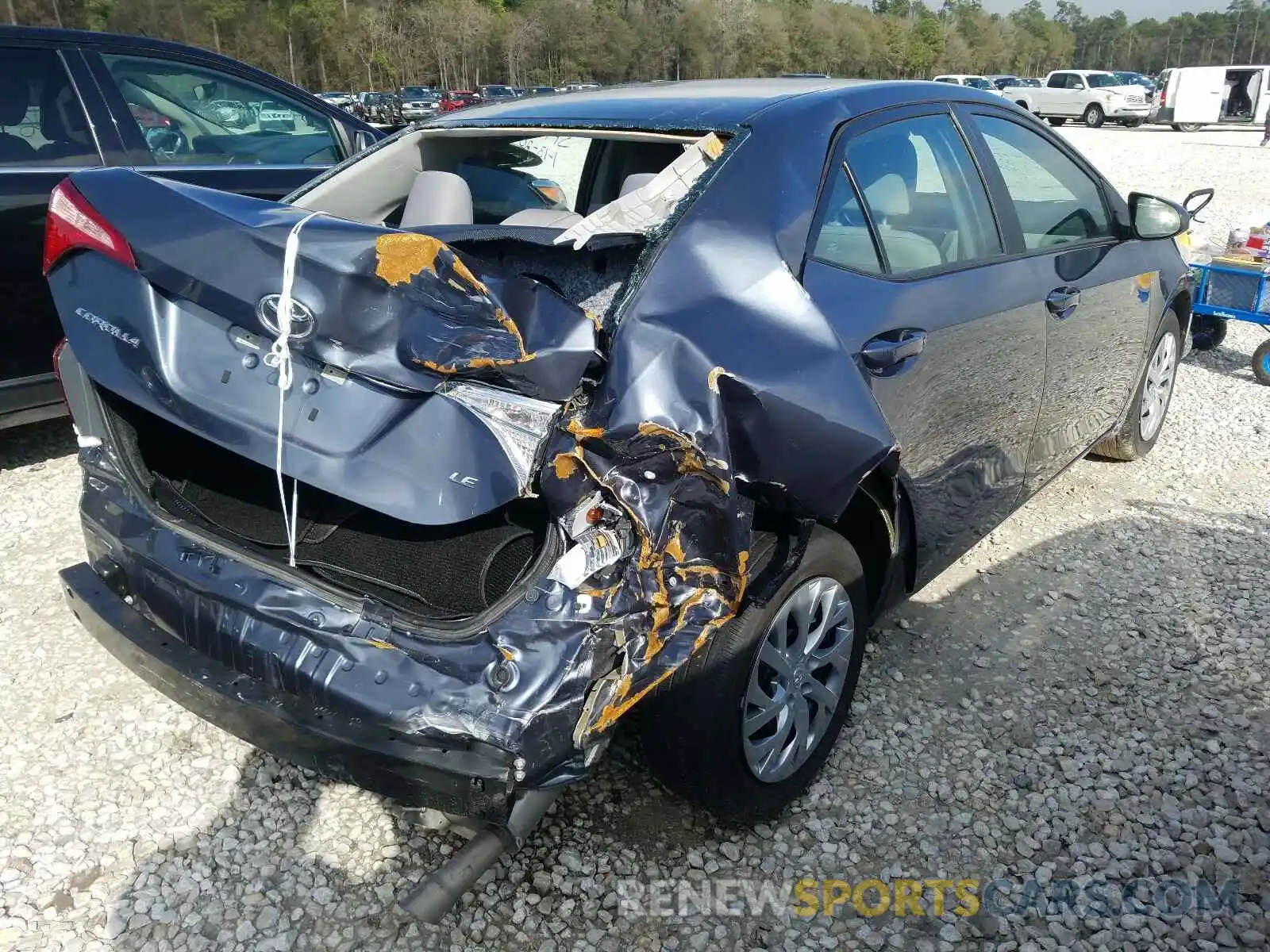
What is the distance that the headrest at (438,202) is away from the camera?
300cm

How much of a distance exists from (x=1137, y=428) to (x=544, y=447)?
3771mm

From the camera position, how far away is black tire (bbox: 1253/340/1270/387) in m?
6.05

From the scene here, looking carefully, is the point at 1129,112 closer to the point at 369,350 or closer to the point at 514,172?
the point at 514,172

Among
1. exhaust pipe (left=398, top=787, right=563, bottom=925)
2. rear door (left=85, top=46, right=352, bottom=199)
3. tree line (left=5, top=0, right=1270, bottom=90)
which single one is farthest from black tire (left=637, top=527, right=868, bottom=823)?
tree line (left=5, top=0, right=1270, bottom=90)

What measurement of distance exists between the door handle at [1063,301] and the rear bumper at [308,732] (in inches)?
93.0

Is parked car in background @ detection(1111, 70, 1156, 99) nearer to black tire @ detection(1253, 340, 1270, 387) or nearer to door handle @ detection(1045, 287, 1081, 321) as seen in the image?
black tire @ detection(1253, 340, 1270, 387)

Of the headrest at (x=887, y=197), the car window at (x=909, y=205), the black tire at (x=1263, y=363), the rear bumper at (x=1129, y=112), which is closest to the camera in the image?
the car window at (x=909, y=205)

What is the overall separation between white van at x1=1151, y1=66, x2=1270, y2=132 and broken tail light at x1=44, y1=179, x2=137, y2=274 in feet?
113

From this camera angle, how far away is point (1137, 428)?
4586 mm

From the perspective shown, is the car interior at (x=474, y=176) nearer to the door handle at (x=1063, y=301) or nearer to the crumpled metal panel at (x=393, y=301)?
the crumpled metal panel at (x=393, y=301)

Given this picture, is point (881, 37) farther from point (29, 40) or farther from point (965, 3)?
point (29, 40)

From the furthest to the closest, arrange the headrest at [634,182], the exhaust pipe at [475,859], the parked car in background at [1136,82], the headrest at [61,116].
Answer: the parked car in background at [1136,82]
the headrest at [61,116]
the headrest at [634,182]
the exhaust pipe at [475,859]

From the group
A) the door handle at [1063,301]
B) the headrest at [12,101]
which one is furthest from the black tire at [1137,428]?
the headrest at [12,101]

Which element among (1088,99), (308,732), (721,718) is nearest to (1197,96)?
(1088,99)
